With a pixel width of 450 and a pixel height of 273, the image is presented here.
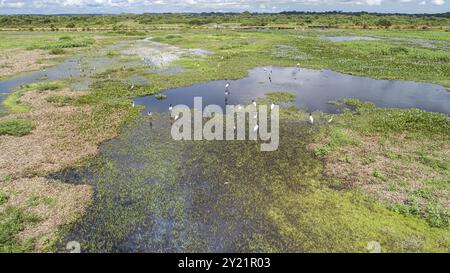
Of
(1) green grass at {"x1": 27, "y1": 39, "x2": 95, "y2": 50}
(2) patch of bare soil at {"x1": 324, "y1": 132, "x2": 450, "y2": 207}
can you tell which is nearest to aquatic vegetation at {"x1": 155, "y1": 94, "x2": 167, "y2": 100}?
(2) patch of bare soil at {"x1": 324, "y1": 132, "x2": 450, "y2": 207}

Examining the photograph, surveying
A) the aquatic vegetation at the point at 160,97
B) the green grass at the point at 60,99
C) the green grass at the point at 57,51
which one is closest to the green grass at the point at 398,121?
the aquatic vegetation at the point at 160,97

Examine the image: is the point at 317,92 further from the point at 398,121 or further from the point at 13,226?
the point at 13,226

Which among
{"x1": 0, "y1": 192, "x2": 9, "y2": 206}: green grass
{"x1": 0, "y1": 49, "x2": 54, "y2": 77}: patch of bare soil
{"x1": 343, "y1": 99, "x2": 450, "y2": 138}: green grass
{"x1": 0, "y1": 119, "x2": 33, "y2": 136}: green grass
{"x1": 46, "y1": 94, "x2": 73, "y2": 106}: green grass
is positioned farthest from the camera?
{"x1": 0, "y1": 49, "x2": 54, "y2": 77}: patch of bare soil

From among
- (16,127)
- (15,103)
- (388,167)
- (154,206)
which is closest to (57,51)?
(15,103)

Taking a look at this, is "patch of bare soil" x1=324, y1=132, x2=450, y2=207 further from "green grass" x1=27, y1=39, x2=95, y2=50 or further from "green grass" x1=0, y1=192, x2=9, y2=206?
"green grass" x1=27, y1=39, x2=95, y2=50
